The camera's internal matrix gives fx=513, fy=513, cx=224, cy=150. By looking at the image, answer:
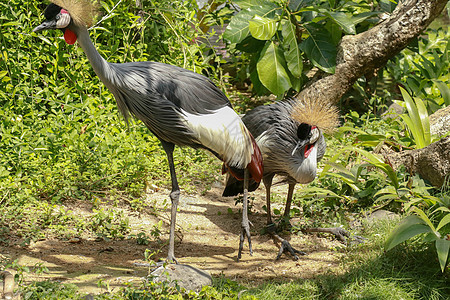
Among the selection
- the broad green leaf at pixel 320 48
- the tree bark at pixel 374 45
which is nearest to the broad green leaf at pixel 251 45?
the broad green leaf at pixel 320 48

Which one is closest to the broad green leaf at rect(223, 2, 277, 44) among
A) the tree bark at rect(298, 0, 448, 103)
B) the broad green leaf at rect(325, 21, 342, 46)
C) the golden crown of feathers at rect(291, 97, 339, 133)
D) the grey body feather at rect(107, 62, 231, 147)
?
the broad green leaf at rect(325, 21, 342, 46)

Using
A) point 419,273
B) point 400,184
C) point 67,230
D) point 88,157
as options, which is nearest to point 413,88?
point 400,184

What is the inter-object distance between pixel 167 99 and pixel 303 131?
119 cm

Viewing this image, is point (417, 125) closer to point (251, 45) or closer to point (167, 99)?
point (251, 45)

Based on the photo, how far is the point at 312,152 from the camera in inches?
161

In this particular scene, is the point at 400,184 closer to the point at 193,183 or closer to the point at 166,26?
the point at 193,183

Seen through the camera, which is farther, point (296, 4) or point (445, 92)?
point (296, 4)

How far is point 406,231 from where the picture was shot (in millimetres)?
3219

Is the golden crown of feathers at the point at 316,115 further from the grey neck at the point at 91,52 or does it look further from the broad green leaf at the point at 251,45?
the broad green leaf at the point at 251,45

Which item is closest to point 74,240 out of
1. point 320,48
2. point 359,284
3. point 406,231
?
point 359,284

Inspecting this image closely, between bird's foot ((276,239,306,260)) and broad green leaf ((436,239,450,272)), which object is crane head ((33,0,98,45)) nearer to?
bird's foot ((276,239,306,260))

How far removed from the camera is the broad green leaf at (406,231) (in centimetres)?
318

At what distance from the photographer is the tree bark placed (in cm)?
568

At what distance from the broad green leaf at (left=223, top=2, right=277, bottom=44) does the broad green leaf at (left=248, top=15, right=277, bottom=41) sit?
141mm
